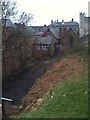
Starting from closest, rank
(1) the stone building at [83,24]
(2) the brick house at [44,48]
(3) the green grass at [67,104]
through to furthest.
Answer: (3) the green grass at [67,104] < (2) the brick house at [44,48] < (1) the stone building at [83,24]

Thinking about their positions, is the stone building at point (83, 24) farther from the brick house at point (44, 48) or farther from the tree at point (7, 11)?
the tree at point (7, 11)

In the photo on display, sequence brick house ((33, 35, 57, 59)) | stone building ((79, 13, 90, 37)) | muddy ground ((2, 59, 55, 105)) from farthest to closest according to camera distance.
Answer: stone building ((79, 13, 90, 37)) → brick house ((33, 35, 57, 59)) → muddy ground ((2, 59, 55, 105))

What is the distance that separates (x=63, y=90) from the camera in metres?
12.4

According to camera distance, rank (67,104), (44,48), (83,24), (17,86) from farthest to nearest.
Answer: (83,24) → (44,48) → (17,86) → (67,104)

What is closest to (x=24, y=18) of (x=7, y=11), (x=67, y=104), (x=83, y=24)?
(x=7, y=11)

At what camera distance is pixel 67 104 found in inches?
406

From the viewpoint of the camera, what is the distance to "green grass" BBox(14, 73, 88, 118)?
30.8 ft

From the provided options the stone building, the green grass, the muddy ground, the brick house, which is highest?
the stone building

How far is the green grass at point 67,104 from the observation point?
30.8 feet

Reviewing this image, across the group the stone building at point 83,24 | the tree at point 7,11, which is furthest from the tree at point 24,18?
the stone building at point 83,24

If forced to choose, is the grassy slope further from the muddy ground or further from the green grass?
the muddy ground

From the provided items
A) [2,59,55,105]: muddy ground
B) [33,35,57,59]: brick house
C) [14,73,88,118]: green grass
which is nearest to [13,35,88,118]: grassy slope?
[14,73,88,118]: green grass

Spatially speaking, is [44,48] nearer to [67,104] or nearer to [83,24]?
[83,24]

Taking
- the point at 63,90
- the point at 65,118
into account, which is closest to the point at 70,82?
the point at 63,90
